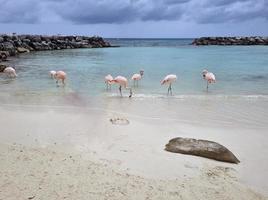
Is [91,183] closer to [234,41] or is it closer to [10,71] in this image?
[10,71]

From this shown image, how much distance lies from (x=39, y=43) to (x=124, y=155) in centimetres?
4975

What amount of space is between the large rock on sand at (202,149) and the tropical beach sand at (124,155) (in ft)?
0.51

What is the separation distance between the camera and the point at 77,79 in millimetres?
18984

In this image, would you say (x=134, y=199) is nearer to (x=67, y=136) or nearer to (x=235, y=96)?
Answer: (x=67, y=136)

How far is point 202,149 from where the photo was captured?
6.82 metres

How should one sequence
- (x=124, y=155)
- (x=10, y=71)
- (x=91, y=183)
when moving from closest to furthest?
1. (x=91, y=183)
2. (x=124, y=155)
3. (x=10, y=71)

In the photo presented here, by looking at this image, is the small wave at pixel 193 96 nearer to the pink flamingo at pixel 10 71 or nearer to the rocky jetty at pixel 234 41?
the pink flamingo at pixel 10 71

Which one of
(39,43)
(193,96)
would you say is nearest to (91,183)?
(193,96)

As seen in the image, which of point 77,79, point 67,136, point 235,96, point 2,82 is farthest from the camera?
point 77,79

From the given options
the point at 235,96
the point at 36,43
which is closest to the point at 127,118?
the point at 235,96

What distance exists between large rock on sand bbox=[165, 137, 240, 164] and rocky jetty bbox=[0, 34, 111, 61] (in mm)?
27552

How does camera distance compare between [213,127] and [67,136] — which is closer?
[67,136]

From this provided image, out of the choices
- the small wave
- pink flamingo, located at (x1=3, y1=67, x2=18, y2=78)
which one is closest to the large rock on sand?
the small wave

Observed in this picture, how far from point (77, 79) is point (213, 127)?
1116 cm
